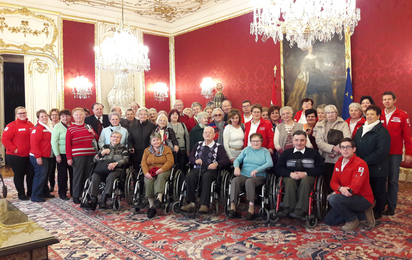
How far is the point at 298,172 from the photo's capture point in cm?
377

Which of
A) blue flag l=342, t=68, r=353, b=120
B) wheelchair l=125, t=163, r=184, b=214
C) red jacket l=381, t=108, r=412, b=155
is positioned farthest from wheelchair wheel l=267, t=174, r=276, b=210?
blue flag l=342, t=68, r=353, b=120

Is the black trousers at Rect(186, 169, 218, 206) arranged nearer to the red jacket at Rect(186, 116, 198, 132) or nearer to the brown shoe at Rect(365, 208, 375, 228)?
the red jacket at Rect(186, 116, 198, 132)

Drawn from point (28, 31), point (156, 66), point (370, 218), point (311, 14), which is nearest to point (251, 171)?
point (370, 218)

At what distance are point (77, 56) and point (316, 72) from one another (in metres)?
6.10

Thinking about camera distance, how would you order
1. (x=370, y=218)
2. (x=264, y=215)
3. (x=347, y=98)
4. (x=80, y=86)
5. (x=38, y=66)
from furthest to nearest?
(x=80, y=86), (x=38, y=66), (x=347, y=98), (x=264, y=215), (x=370, y=218)

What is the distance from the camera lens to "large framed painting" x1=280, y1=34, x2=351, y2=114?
21.1ft

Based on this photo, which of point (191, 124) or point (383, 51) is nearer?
point (191, 124)

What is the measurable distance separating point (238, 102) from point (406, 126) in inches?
191

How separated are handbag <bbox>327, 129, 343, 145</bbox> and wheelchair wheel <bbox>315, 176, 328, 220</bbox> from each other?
0.54 metres

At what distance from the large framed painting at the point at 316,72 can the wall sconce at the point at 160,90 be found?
397cm

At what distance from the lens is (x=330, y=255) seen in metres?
2.80

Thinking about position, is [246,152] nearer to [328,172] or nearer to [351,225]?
[328,172]

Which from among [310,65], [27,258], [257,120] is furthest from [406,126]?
[27,258]

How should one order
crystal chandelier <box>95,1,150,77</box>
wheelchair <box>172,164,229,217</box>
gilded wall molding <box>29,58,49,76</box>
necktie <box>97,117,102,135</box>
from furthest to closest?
gilded wall molding <box>29,58,49,76</box>, crystal chandelier <box>95,1,150,77</box>, necktie <box>97,117,102,135</box>, wheelchair <box>172,164,229,217</box>
